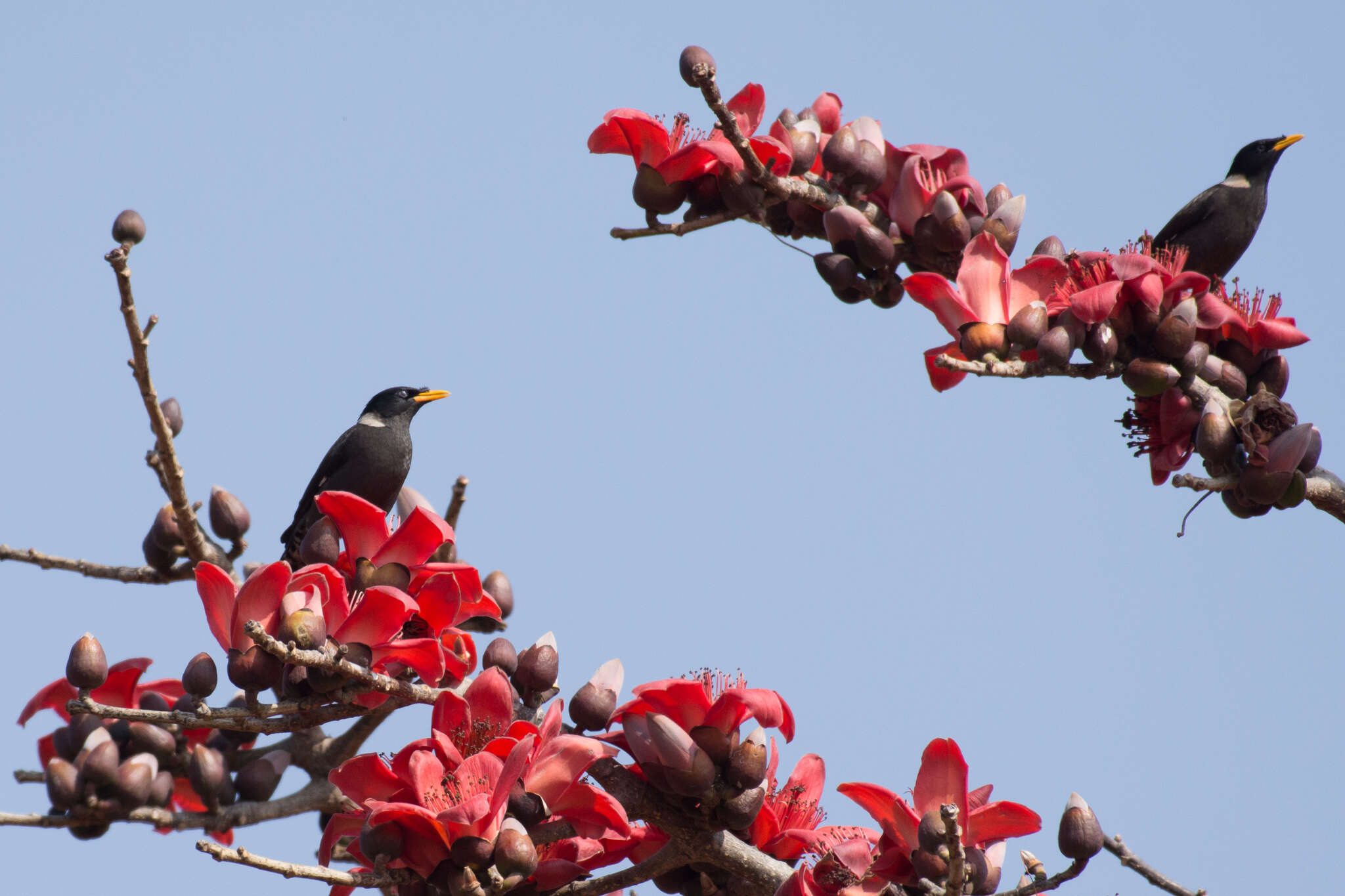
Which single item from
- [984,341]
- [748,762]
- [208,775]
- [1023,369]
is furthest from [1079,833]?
[208,775]

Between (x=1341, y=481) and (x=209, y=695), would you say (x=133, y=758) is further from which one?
(x=1341, y=481)

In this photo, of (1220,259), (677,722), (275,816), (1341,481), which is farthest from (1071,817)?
(275,816)

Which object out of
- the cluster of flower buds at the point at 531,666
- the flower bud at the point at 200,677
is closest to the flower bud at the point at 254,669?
the flower bud at the point at 200,677

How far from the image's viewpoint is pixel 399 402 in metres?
4.03

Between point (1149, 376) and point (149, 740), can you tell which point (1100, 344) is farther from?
point (149, 740)

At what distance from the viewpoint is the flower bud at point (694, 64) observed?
105 inches

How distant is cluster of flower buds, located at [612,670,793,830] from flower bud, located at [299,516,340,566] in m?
0.67

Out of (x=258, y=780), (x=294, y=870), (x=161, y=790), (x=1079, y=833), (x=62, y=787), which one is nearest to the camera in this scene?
(x=294, y=870)

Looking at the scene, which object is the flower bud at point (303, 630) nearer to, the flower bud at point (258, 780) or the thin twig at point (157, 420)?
the thin twig at point (157, 420)

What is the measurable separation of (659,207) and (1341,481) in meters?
1.57

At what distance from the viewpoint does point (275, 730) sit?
7.43 feet

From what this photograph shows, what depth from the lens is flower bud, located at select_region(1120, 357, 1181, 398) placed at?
102 inches

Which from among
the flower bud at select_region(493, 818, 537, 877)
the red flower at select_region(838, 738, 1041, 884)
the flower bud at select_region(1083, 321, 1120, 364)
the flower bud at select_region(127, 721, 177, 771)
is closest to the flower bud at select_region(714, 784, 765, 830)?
the red flower at select_region(838, 738, 1041, 884)

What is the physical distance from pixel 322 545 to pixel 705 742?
2.71 ft
